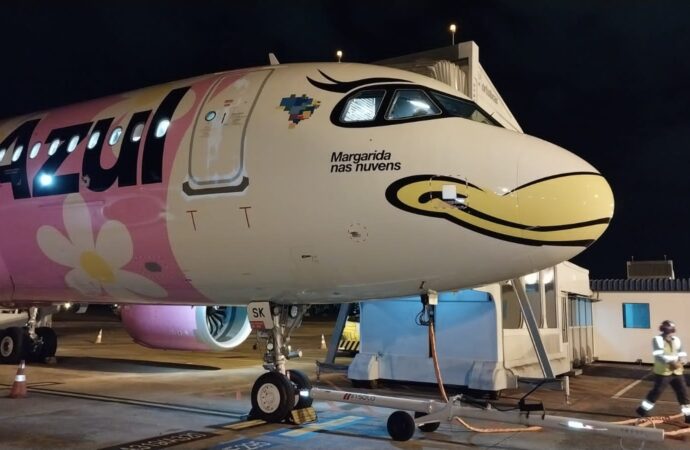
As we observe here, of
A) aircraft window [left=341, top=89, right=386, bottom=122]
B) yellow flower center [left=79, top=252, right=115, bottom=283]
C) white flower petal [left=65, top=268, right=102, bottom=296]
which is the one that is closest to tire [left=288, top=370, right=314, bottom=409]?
yellow flower center [left=79, top=252, right=115, bottom=283]

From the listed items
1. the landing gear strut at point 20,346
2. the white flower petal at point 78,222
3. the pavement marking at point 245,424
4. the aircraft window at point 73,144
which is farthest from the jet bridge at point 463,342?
the landing gear strut at point 20,346

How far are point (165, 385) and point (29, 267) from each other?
135 inches

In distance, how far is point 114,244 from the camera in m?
8.05

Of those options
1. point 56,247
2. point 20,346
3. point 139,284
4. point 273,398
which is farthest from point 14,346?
point 273,398

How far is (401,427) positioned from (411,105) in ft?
11.3

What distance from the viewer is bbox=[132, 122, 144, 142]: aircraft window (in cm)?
811

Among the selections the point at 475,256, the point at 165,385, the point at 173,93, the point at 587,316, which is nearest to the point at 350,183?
the point at 475,256

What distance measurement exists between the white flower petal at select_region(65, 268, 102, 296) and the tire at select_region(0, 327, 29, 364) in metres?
6.92

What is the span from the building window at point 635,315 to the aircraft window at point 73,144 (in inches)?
584

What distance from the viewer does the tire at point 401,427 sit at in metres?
7.10

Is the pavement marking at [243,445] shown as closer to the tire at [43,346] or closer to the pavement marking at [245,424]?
the pavement marking at [245,424]

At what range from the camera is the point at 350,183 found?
666 cm

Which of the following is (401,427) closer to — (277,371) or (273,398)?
(273,398)

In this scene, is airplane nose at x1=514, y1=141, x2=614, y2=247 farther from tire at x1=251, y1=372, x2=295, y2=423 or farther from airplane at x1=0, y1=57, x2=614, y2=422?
tire at x1=251, y1=372, x2=295, y2=423
